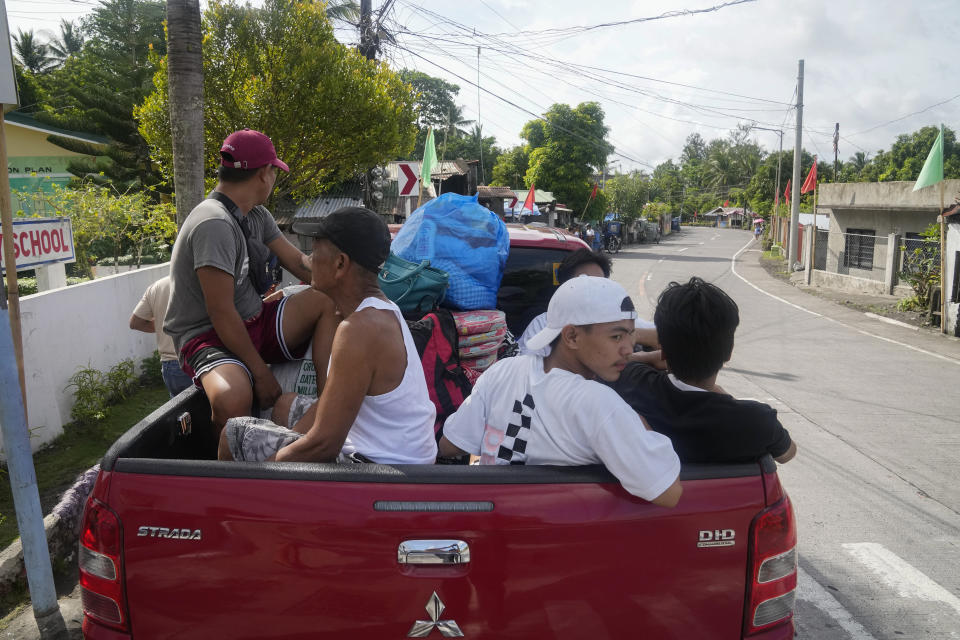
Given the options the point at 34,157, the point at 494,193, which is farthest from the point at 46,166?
the point at 494,193

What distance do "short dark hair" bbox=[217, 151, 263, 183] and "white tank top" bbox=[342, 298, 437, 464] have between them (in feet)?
3.81

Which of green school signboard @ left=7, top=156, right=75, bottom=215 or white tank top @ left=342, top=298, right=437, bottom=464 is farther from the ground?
green school signboard @ left=7, top=156, right=75, bottom=215

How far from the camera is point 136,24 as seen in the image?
21.5 m

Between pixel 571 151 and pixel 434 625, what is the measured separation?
46.1m

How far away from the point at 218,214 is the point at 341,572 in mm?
1747

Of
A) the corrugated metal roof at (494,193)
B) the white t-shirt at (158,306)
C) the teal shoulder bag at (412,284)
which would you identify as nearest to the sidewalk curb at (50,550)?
the white t-shirt at (158,306)

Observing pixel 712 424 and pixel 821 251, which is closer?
pixel 712 424

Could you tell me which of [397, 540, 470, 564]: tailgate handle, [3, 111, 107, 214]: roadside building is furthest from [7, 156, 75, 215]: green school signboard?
[397, 540, 470, 564]: tailgate handle

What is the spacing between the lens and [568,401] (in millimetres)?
1972

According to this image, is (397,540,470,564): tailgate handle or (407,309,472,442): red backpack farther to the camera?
(407,309,472,442): red backpack

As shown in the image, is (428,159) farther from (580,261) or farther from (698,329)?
(698,329)

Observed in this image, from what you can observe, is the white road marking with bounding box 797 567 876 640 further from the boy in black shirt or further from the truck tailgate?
the truck tailgate

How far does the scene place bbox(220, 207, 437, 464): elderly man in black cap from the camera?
2.06 metres

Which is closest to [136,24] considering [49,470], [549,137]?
[49,470]
